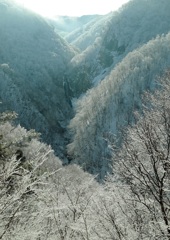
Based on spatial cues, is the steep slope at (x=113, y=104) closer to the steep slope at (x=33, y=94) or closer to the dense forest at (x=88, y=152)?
the dense forest at (x=88, y=152)

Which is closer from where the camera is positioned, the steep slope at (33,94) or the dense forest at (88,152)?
the dense forest at (88,152)

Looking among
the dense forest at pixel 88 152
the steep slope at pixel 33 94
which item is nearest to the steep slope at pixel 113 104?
the dense forest at pixel 88 152

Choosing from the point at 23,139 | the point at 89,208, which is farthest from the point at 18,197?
the point at 23,139

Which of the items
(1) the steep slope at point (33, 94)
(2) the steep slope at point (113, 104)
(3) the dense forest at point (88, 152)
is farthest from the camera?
(1) the steep slope at point (33, 94)

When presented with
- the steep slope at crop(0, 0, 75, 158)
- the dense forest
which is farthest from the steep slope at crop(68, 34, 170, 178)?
the steep slope at crop(0, 0, 75, 158)

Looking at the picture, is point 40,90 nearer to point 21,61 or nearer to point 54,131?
point 21,61

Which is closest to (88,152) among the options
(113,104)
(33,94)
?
(113,104)

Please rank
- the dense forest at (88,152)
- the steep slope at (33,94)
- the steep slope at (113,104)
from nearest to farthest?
the dense forest at (88,152) → the steep slope at (113,104) → the steep slope at (33,94)
